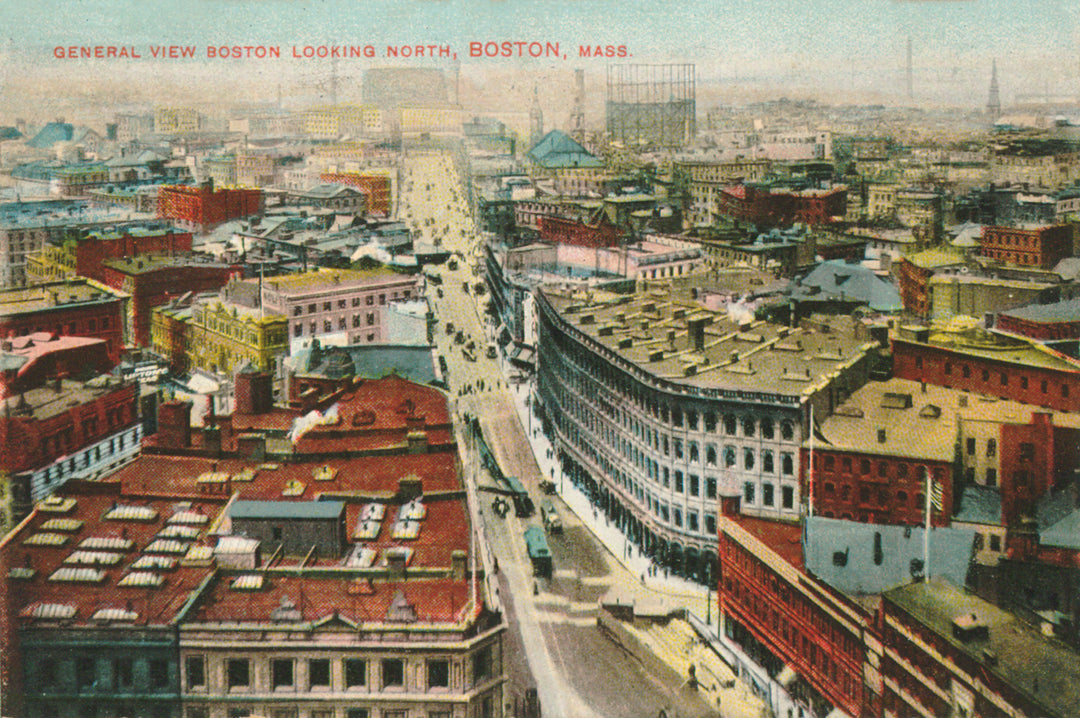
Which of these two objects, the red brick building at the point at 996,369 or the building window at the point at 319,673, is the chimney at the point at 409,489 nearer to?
the building window at the point at 319,673

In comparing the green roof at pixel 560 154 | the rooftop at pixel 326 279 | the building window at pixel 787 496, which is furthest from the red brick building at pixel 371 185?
the building window at pixel 787 496

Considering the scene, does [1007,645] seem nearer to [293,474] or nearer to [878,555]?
[878,555]

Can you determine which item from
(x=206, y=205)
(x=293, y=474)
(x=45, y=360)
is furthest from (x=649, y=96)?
(x=206, y=205)

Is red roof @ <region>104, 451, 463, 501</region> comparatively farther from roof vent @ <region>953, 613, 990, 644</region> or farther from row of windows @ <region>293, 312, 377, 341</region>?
roof vent @ <region>953, 613, 990, 644</region>

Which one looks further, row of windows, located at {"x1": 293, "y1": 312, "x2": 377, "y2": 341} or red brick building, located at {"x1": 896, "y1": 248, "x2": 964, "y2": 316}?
red brick building, located at {"x1": 896, "y1": 248, "x2": 964, "y2": 316}

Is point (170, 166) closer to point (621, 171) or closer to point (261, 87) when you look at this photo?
point (261, 87)

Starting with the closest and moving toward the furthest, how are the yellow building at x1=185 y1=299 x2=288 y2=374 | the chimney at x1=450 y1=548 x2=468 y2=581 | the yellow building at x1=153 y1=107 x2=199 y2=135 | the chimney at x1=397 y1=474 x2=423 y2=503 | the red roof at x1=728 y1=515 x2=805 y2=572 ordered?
the chimney at x1=450 y1=548 x2=468 y2=581, the chimney at x1=397 y1=474 x2=423 y2=503, the red roof at x1=728 y1=515 x2=805 y2=572, the yellow building at x1=185 y1=299 x2=288 y2=374, the yellow building at x1=153 y1=107 x2=199 y2=135

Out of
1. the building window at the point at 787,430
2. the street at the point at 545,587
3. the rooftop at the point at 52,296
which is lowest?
the street at the point at 545,587

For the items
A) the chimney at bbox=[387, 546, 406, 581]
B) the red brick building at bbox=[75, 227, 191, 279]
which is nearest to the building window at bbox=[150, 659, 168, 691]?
the chimney at bbox=[387, 546, 406, 581]
